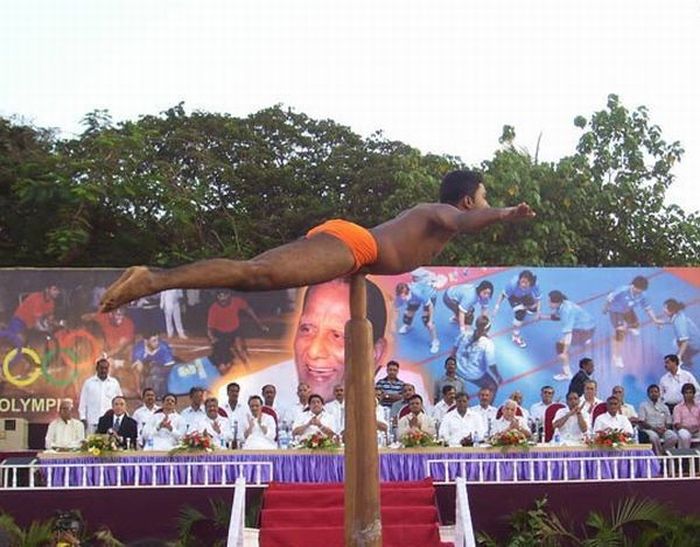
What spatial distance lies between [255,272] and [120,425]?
7791 mm

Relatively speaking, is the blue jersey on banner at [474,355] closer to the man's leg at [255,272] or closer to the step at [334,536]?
the step at [334,536]

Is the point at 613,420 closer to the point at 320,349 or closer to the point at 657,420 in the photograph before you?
the point at 657,420

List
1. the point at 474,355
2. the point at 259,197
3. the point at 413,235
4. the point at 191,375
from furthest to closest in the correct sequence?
the point at 259,197, the point at 474,355, the point at 191,375, the point at 413,235

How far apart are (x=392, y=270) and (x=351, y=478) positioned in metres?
1.04

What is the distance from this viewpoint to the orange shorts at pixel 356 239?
5043mm

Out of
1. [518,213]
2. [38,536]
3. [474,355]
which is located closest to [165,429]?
[38,536]

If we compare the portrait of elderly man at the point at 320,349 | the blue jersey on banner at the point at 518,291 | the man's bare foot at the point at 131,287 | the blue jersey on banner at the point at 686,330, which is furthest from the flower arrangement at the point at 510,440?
the man's bare foot at the point at 131,287

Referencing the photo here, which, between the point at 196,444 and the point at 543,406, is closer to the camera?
the point at 196,444

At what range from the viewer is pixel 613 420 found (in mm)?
11500

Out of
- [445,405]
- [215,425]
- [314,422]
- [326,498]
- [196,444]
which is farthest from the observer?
[445,405]

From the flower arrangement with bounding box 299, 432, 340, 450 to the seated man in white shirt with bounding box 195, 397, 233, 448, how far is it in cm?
123

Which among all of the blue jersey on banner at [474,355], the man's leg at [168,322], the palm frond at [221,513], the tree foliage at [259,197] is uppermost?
the tree foliage at [259,197]

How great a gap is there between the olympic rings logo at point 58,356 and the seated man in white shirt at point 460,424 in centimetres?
541

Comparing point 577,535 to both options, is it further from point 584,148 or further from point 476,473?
point 584,148
